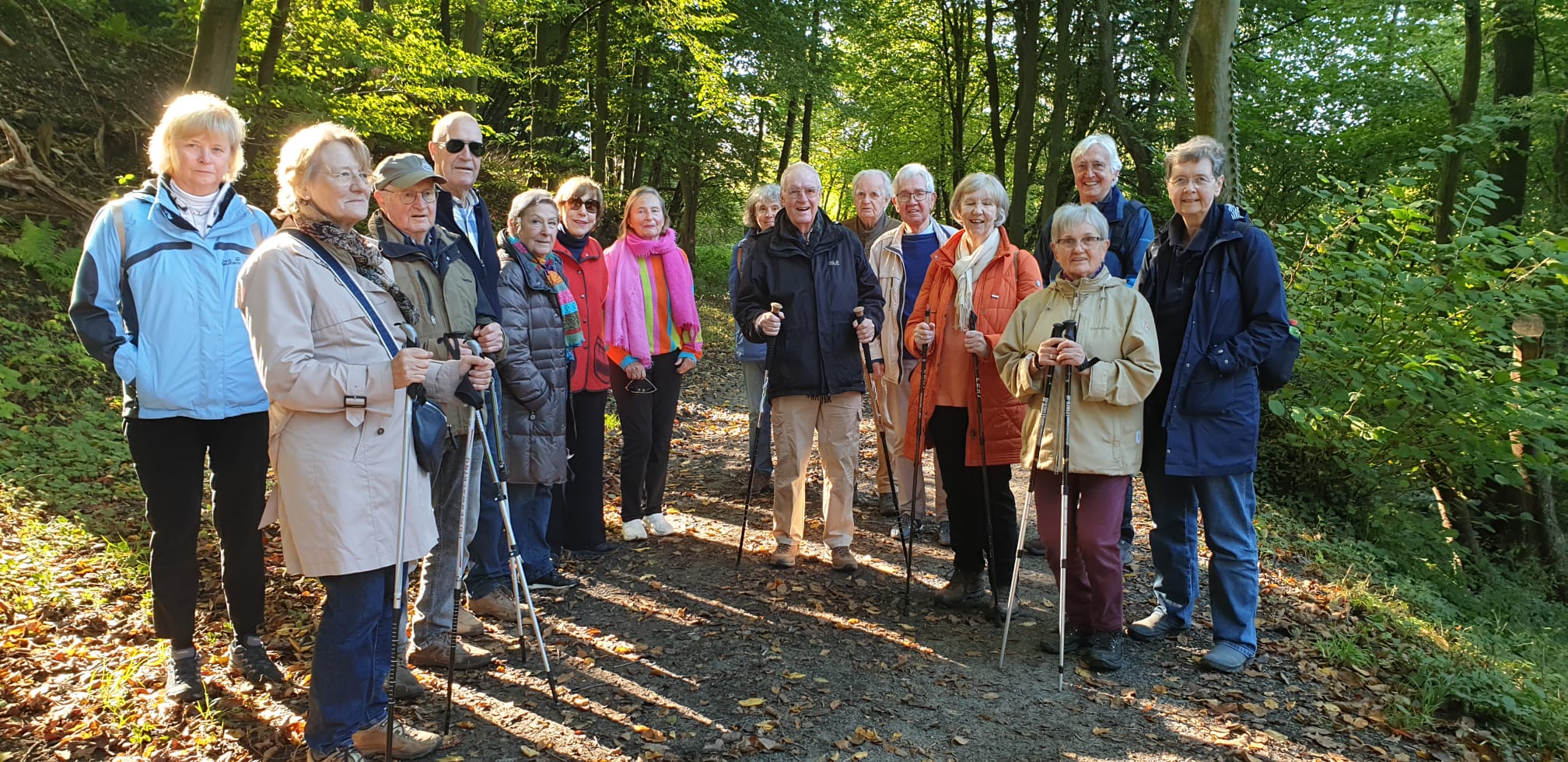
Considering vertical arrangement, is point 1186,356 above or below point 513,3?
below

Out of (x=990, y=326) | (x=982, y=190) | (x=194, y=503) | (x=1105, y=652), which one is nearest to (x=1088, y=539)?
(x=1105, y=652)

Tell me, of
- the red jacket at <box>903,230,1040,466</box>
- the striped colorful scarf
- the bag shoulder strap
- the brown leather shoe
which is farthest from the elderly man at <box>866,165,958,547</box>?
the bag shoulder strap

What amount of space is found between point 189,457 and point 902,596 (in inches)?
142

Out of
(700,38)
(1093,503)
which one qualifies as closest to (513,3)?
(700,38)

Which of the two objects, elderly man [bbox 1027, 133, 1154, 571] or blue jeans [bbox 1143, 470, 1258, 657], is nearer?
blue jeans [bbox 1143, 470, 1258, 657]

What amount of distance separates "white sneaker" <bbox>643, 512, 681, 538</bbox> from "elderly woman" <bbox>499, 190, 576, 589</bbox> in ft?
3.67

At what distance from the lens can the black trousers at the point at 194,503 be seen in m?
3.52

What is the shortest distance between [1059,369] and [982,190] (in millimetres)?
1223

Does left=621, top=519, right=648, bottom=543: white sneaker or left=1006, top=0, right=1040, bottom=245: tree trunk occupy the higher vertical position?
left=1006, top=0, right=1040, bottom=245: tree trunk

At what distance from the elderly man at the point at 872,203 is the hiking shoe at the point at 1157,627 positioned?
8.95 ft

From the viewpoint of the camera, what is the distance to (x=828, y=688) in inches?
160

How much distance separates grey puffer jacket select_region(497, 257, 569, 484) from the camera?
15.1ft

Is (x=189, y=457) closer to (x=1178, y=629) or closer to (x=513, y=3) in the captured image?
(x=1178, y=629)

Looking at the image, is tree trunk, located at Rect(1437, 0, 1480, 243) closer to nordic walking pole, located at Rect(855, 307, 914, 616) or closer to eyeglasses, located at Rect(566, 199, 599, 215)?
nordic walking pole, located at Rect(855, 307, 914, 616)
